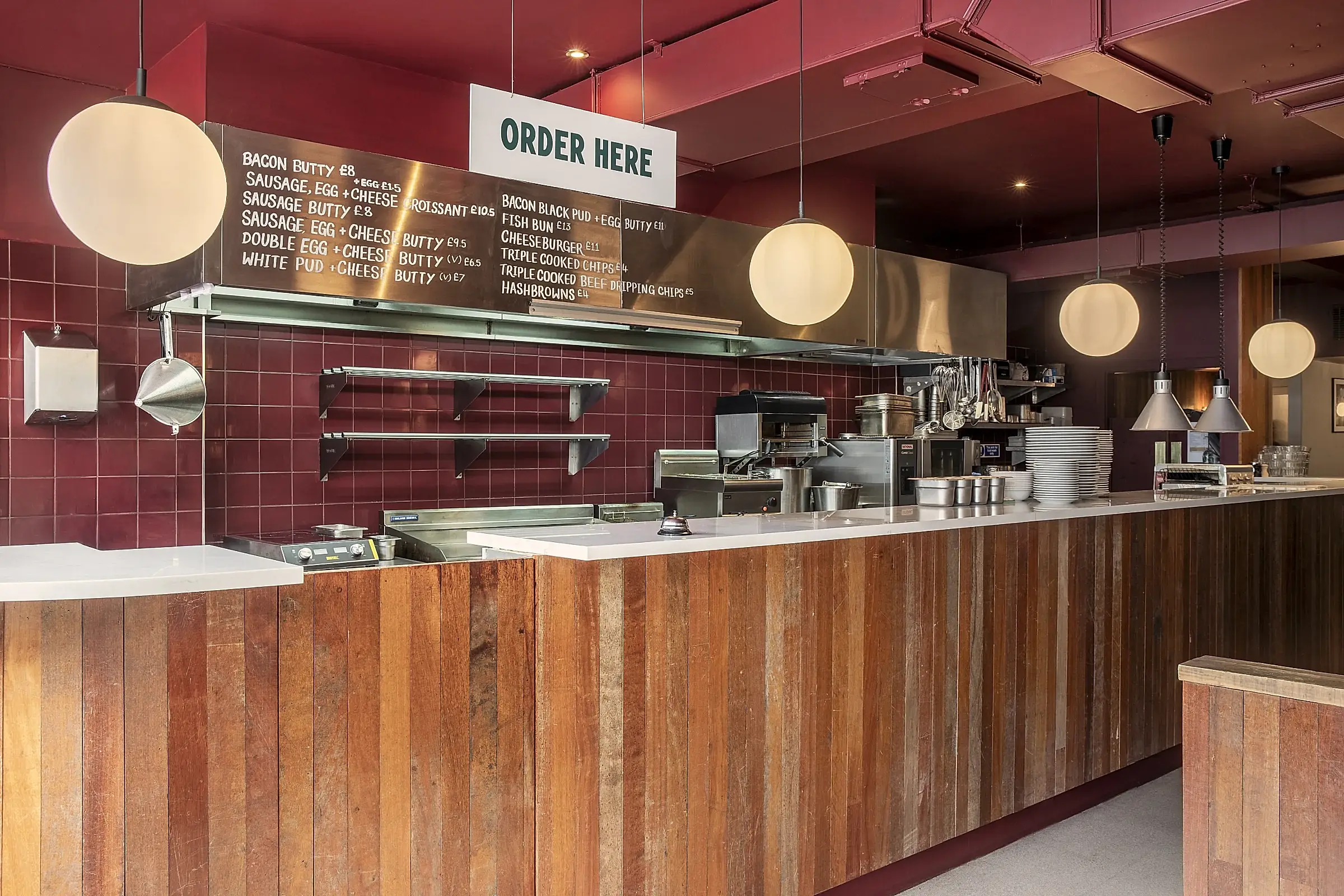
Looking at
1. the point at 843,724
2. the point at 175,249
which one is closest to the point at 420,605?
the point at 175,249

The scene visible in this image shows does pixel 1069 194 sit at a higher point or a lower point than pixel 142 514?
higher

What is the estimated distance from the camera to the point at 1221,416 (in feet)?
16.5

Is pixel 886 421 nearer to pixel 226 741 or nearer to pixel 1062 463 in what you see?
pixel 1062 463

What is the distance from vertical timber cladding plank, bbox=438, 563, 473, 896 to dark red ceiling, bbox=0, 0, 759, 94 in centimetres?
260

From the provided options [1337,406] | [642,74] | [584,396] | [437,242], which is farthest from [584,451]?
[1337,406]

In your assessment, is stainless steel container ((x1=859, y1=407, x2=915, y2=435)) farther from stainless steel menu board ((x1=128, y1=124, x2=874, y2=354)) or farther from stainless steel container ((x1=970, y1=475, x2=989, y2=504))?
stainless steel container ((x1=970, y1=475, x2=989, y2=504))

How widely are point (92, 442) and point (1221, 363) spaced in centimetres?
816

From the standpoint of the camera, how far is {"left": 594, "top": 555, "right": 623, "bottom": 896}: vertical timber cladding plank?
103 inches

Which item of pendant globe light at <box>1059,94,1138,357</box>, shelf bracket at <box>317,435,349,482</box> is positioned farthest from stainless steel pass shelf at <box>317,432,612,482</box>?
pendant globe light at <box>1059,94,1138,357</box>

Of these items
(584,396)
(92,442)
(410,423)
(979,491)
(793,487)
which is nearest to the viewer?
(979,491)

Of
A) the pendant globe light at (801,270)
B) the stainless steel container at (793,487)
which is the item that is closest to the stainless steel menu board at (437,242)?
the stainless steel container at (793,487)

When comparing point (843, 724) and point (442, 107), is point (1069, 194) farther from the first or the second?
point (843, 724)

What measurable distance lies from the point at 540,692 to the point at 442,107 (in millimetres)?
3253

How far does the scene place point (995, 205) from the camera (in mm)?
7324
